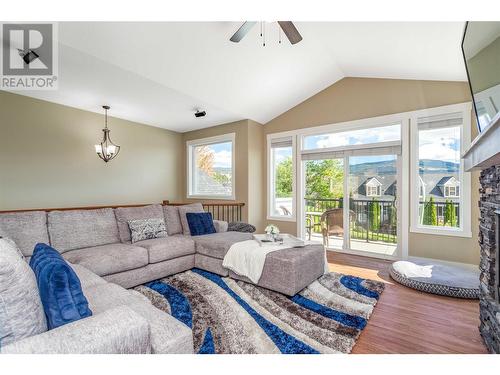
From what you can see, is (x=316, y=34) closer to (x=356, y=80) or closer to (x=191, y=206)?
(x=356, y=80)

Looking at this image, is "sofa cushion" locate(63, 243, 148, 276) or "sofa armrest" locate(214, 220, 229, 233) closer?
"sofa cushion" locate(63, 243, 148, 276)

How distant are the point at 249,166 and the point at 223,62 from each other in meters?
2.17

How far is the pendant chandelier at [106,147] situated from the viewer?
4.46 m

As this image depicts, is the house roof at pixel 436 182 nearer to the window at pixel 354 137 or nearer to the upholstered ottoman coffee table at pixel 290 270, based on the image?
the window at pixel 354 137

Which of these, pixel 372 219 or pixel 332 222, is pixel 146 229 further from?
→ pixel 372 219

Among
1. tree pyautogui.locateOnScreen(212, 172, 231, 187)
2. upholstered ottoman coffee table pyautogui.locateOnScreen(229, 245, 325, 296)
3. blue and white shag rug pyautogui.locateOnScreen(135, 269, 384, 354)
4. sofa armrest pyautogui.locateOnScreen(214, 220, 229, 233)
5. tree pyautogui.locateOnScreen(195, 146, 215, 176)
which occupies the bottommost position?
blue and white shag rug pyautogui.locateOnScreen(135, 269, 384, 354)

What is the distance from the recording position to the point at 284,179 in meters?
5.38

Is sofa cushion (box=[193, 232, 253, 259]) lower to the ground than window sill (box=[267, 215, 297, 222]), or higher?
lower

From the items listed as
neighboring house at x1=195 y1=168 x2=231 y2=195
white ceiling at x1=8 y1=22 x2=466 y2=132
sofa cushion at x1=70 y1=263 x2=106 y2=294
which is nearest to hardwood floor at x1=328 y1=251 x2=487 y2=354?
sofa cushion at x1=70 y1=263 x2=106 y2=294

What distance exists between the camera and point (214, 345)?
1.82 meters

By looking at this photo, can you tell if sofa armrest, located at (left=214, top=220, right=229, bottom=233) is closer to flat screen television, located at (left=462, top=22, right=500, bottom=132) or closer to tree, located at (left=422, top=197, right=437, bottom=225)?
tree, located at (left=422, top=197, right=437, bottom=225)

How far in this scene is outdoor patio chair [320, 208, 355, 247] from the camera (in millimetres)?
4652

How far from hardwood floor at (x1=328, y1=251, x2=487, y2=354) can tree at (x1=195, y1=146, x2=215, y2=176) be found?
14.3 feet
